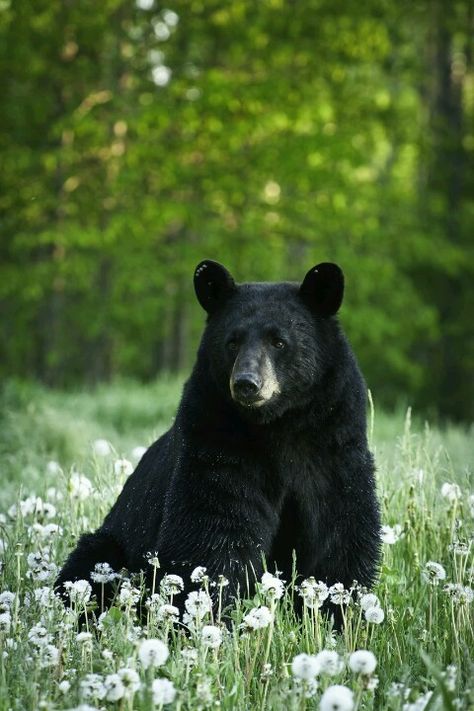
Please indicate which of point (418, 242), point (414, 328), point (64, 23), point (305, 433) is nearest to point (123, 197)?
point (64, 23)

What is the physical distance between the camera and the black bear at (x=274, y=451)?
3.54 meters

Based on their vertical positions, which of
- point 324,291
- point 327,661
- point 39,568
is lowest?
point 327,661

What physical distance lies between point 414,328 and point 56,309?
21.1 feet

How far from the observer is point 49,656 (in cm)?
270

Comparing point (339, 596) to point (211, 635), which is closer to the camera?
point (211, 635)

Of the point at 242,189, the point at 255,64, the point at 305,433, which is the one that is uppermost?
the point at 255,64

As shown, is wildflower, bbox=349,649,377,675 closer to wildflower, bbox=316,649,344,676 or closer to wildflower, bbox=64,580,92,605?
wildflower, bbox=316,649,344,676

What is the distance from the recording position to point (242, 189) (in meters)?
13.1

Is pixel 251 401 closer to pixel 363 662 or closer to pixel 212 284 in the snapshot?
pixel 212 284

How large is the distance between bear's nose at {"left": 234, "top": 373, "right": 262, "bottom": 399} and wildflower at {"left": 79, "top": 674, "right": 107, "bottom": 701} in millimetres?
1212

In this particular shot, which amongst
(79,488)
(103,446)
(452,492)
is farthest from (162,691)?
(103,446)

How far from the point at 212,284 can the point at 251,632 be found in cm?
150

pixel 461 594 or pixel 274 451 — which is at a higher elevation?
pixel 274 451

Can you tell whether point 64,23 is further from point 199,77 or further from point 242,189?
point 242,189
